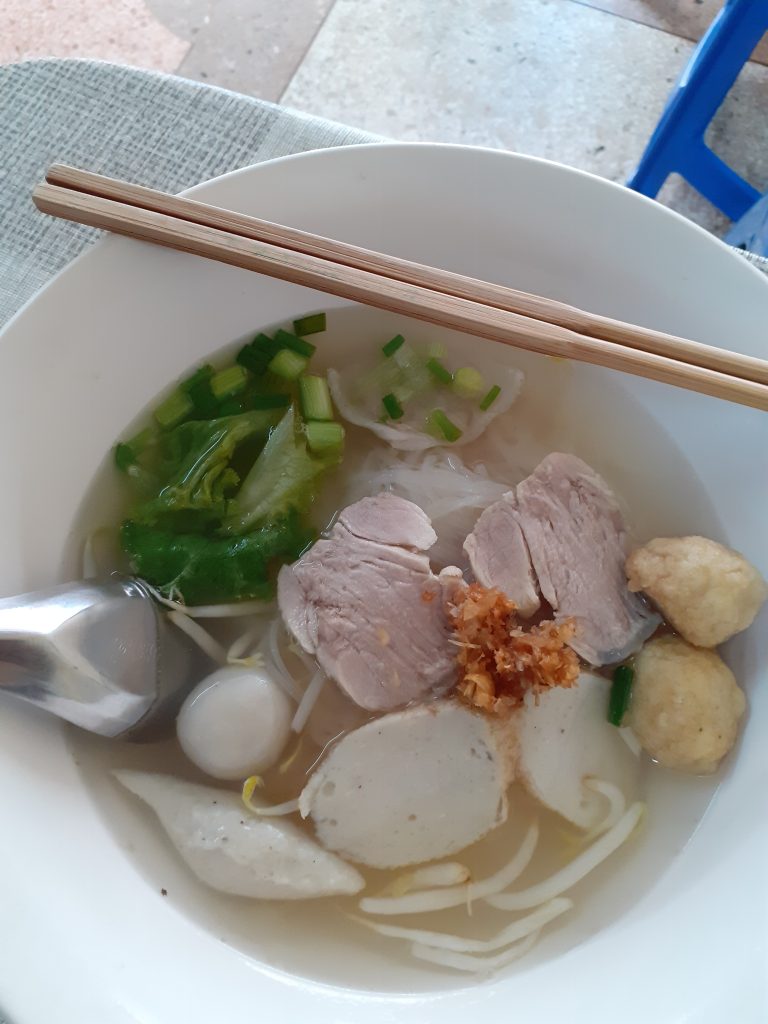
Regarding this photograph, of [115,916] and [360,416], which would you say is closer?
[115,916]

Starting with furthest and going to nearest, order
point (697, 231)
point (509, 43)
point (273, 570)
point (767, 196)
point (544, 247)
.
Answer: point (509, 43)
point (767, 196)
point (273, 570)
point (544, 247)
point (697, 231)

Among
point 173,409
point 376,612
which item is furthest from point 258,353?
point 376,612

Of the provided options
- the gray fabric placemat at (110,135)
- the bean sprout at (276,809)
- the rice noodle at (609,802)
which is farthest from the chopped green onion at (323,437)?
the rice noodle at (609,802)

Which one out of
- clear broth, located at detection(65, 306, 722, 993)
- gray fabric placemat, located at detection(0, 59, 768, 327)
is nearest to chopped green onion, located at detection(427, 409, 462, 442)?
clear broth, located at detection(65, 306, 722, 993)

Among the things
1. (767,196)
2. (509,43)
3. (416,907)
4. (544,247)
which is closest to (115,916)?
(416,907)

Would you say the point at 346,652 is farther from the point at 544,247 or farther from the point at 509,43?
the point at 509,43

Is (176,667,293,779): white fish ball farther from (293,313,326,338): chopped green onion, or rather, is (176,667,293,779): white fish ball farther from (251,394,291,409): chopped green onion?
(293,313,326,338): chopped green onion

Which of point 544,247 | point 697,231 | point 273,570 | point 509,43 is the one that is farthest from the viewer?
point 509,43
